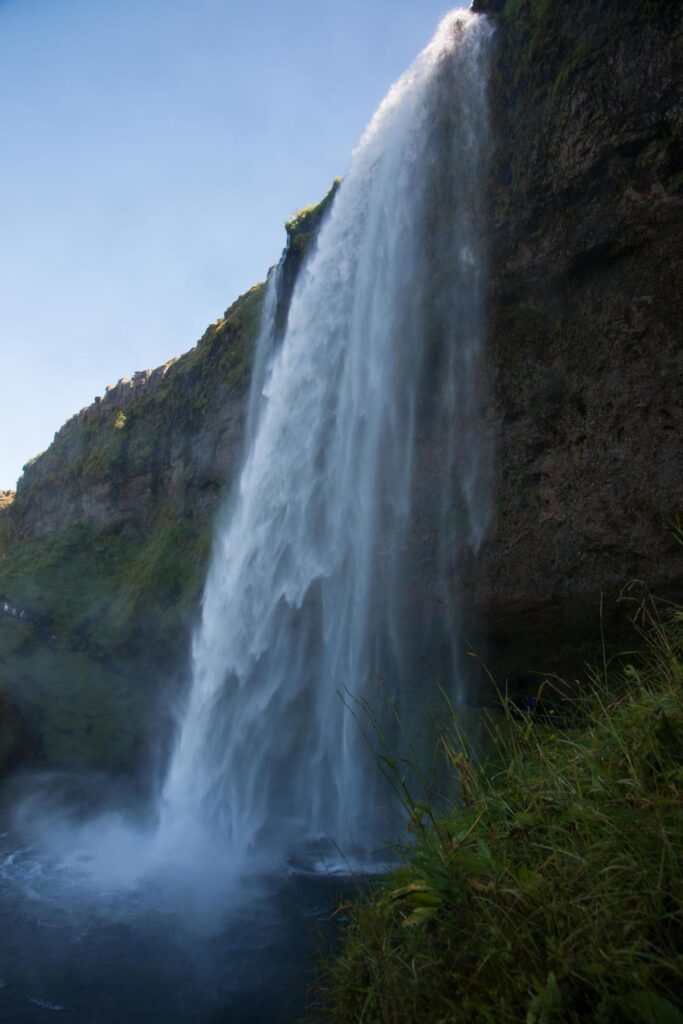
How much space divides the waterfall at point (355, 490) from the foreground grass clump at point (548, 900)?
7.03 meters

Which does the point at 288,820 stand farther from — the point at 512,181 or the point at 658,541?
the point at 512,181

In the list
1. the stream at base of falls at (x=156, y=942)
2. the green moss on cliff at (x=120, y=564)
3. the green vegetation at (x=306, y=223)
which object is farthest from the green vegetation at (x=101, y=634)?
the green vegetation at (x=306, y=223)

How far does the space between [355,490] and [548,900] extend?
898cm

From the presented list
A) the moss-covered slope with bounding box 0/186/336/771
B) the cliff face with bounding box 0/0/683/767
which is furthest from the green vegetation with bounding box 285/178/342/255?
the cliff face with bounding box 0/0/683/767

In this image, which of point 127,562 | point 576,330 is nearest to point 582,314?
point 576,330

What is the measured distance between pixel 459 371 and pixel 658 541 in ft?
12.2

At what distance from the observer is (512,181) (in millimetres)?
9383

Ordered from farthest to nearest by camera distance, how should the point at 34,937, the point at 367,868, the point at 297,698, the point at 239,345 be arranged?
the point at 239,345 < the point at 297,698 < the point at 367,868 < the point at 34,937

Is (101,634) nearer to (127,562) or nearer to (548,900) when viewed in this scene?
(127,562)

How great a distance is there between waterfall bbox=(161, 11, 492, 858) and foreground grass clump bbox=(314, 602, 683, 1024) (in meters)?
7.03

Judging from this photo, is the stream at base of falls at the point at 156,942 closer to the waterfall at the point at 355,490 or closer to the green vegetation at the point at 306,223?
the waterfall at the point at 355,490

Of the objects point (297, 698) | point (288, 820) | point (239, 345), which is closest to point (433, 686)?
point (297, 698)

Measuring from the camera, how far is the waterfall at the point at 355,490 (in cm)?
1026

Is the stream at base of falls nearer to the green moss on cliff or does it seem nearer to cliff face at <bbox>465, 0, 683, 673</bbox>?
cliff face at <bbox>465, 0, 683, 673</bbox>
